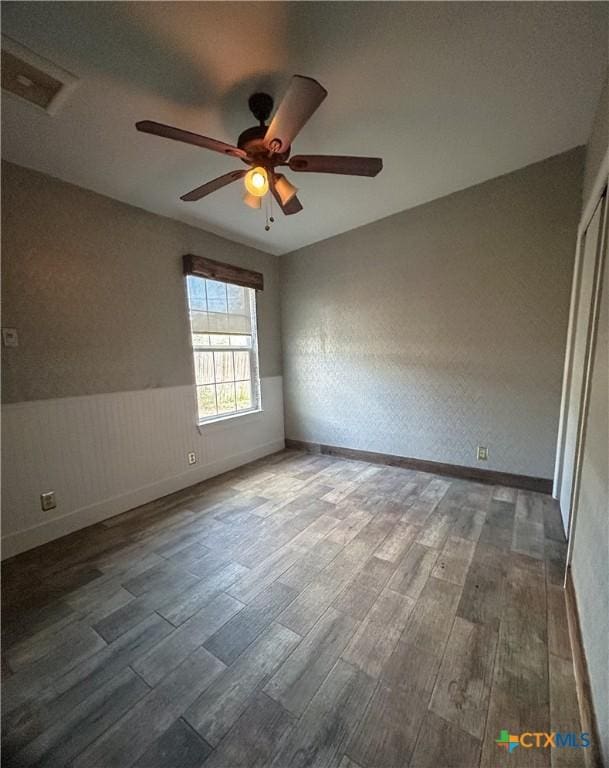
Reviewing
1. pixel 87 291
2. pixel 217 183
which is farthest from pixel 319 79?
pixel 87 291

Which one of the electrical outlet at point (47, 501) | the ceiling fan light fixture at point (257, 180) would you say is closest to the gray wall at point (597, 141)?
the ceiling fan light fixture at point (257, 180)

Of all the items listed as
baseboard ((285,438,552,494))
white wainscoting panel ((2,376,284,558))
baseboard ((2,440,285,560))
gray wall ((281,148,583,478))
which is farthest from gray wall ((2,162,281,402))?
baseboard ((285,438,552,494))

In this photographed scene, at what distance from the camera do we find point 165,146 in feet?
6.28

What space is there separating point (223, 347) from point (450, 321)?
2.36 metres

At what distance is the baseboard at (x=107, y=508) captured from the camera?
2.01 m

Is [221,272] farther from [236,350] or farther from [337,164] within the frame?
[337,164]

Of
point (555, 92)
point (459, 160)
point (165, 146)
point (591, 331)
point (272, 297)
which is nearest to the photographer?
point (591, 331)

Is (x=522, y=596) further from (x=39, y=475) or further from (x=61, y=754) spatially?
(x=39, y=475)

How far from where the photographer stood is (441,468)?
3.10m

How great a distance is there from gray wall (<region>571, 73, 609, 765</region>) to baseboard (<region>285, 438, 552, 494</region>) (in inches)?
49.1

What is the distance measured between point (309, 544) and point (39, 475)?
190 cm

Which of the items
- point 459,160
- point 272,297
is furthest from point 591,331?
point 272,297

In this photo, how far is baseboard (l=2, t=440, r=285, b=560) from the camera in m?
2.01

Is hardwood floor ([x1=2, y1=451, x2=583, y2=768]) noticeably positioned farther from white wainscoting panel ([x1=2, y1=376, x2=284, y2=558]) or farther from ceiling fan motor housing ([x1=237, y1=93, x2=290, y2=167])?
ceiling fan motor housing ([x1=237, y1=93, x2=290, y2=167])
